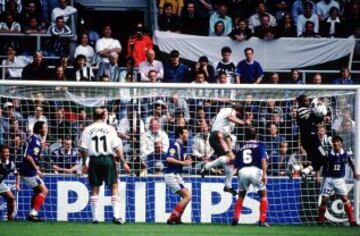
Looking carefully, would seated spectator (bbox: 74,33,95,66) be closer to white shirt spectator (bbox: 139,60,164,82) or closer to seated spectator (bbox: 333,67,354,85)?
white shirt spectator (bbox: 139,60,164,82)

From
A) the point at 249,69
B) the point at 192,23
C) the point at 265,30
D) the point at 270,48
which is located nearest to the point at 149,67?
the point at 249,69

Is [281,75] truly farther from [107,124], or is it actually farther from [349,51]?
[107,124]

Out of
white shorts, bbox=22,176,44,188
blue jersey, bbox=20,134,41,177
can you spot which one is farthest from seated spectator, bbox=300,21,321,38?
white shorts, bbox=22,176,44,188

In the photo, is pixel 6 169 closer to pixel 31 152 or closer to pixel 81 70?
pixel 31 152

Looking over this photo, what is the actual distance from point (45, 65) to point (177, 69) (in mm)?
2291

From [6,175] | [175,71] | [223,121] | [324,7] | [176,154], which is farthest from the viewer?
[324,7]

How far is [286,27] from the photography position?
26.4 m

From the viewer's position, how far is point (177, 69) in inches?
976

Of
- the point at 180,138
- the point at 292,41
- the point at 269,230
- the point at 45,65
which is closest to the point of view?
the point at 269,230

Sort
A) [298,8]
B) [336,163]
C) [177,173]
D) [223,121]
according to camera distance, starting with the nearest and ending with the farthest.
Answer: [177,173], [336,163], [223,121], [298,8]

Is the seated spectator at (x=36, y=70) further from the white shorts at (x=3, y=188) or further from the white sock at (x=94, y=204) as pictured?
the white sock at (x=94, y=204)

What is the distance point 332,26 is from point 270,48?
4.63ft

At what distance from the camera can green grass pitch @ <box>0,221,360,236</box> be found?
19.5 metres

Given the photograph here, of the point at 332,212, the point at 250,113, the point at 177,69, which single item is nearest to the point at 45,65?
the point at 177,69
